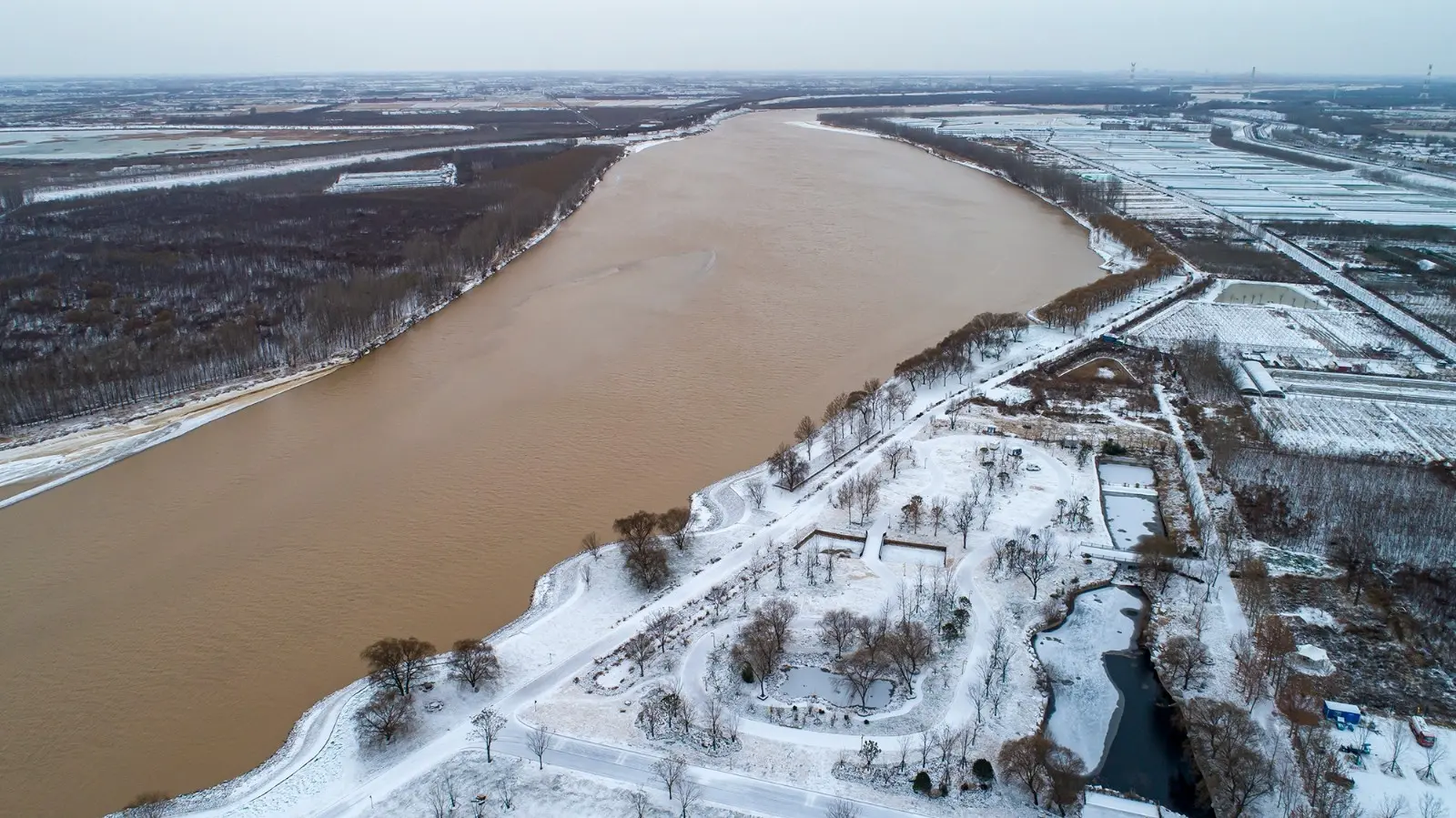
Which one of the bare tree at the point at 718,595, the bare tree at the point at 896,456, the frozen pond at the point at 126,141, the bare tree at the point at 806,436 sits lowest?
the bare tree at the point at 718,595

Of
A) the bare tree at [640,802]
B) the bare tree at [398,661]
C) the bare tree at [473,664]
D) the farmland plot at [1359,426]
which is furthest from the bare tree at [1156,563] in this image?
the bare tree at [398,661]

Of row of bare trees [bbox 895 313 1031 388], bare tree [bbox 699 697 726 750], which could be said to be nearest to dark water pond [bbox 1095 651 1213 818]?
bare tree [bbox 699 697 726 750]

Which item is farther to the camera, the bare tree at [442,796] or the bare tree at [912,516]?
the bare tree at [912,516]

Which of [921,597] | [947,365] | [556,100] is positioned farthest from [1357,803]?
[556,100]

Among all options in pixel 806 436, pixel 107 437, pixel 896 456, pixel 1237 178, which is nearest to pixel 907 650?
pixel 896 456

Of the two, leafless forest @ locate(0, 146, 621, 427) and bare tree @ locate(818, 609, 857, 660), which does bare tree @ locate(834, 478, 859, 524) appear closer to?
bare tree @ locate(818, 609, 857, 660)

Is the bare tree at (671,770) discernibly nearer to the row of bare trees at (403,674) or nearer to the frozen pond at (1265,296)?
the row of bare trees at (403,674)

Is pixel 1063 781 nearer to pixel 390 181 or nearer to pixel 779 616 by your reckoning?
pixel 779 616
